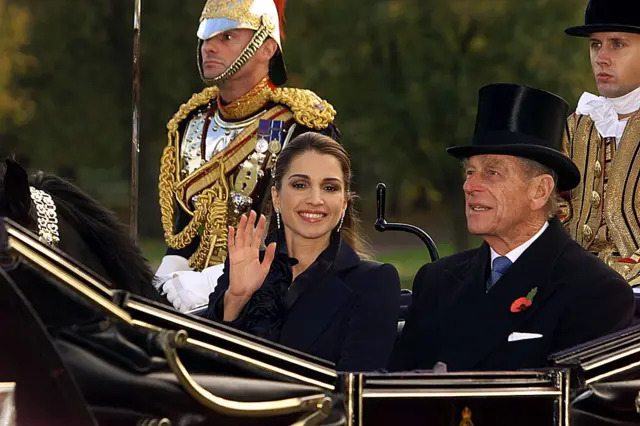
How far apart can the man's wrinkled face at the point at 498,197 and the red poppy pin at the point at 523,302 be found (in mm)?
235

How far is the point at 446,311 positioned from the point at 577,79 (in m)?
10.9

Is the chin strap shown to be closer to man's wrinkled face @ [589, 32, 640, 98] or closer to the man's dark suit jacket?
man's wrinkled face @ [589, 32, 640, 98]

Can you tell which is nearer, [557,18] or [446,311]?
[446,311]

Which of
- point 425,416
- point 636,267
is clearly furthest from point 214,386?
point 636,267

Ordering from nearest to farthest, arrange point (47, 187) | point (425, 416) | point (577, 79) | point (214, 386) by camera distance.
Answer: point (214, 386)
point (425, 416)
point (47, 187)
point (577, 79)

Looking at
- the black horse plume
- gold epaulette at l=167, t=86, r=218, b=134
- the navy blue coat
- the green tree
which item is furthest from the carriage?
the green tree

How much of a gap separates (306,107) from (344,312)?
1686 millimetres

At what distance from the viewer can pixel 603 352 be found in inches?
131

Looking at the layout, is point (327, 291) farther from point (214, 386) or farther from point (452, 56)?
point (452, 56)

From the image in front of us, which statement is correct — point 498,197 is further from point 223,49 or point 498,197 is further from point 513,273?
point 223,49

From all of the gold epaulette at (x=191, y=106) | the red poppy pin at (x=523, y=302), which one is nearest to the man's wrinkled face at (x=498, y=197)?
the red poppy pin at (x=523, y=302)

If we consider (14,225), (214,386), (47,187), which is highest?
(47,187)

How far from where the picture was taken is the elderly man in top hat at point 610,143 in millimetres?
4676

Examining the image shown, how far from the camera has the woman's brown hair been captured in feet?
13.5
